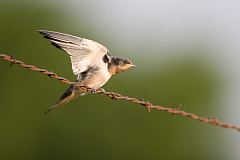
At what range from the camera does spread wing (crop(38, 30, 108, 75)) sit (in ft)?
30.5

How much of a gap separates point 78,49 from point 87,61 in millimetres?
360

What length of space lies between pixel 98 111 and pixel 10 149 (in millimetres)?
3605

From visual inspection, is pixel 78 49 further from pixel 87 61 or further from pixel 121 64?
pixel 121 64

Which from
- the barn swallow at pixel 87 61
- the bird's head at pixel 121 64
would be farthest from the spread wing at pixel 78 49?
the bird's head at pixel 121 64

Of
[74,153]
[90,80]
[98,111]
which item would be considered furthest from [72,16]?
[90,80]

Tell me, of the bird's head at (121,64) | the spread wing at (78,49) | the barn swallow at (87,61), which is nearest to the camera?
the spread wing at (78,49)

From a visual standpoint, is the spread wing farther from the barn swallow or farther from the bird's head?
the bird's head

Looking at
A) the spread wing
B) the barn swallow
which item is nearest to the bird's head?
the barn swallow

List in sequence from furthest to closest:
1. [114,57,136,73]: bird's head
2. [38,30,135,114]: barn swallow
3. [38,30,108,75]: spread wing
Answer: [114,57,136,73]: bird's head, [38,30,135,114]: barn swallow, [38,30,108,75]: spread wing

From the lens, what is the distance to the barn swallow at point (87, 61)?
9.42 metres

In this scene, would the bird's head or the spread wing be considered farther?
the bird's head

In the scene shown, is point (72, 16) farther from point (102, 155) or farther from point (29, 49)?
point (102, 155)

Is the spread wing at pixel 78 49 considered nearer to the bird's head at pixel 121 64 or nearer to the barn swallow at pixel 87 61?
the barn swallow at pixel 87 61

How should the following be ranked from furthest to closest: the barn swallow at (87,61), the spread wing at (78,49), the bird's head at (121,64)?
the bird's head at (121,64) < the barn swallow at (87,61) < the spread wing at (78,49)
